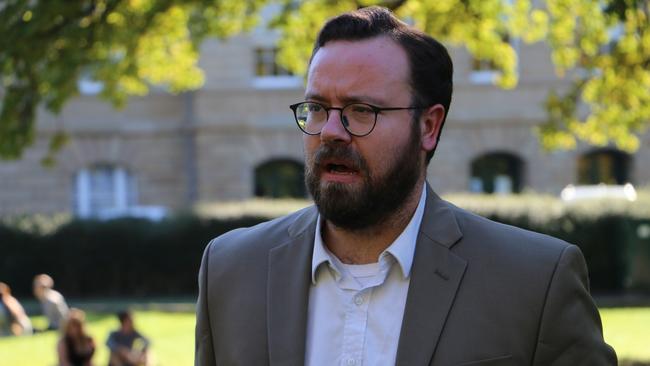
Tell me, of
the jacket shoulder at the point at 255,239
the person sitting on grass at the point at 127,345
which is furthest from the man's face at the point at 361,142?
the person sitting on grass at the point at 127,345

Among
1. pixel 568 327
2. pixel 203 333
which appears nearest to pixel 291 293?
pixel 203 333

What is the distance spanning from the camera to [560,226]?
2312cm

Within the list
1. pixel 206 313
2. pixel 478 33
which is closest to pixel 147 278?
pixel 478 33

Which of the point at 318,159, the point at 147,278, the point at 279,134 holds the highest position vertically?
the point at 318,159

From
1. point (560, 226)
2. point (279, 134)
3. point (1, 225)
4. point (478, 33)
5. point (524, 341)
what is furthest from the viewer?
point (279, 134)

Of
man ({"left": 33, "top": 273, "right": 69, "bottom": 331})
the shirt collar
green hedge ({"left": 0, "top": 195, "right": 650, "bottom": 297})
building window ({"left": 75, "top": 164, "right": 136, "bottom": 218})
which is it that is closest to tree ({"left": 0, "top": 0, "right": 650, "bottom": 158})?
man ({"left": 33, "top": 273, "right": 69, "bottom": 331})

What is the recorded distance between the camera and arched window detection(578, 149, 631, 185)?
105 feet

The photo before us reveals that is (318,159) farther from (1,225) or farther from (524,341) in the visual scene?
(1,225)

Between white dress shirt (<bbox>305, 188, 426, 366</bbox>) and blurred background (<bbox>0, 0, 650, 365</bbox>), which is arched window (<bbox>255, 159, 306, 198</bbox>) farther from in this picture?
white dress shirt (<bbox>305, 188, 426, 366</bbox>)

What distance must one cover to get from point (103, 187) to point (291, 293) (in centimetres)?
2932

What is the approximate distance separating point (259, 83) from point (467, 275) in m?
29.4

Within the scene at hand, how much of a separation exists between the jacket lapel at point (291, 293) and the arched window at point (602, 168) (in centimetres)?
2949

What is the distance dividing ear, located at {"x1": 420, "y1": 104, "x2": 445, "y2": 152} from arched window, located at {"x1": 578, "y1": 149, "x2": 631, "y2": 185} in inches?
1158

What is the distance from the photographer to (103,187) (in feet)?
105
